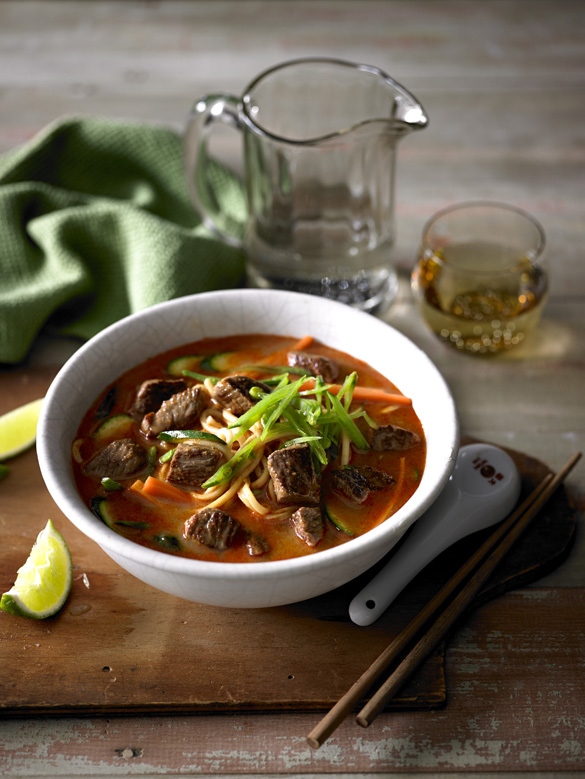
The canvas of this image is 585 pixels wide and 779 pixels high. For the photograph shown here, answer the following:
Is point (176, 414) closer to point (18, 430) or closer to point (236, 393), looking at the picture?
point (236, 393)

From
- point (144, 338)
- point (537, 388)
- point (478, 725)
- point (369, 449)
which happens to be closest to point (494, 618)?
point (478, 725)

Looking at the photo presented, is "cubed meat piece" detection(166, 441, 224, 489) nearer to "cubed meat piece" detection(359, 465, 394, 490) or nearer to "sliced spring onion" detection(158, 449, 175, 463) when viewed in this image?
"sliced spring onion" detection(158, 449, 175, 463)

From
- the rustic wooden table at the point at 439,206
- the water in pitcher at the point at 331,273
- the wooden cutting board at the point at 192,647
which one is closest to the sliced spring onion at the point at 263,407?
the wooden cutting board at the point at 192,647

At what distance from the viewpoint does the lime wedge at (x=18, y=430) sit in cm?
336

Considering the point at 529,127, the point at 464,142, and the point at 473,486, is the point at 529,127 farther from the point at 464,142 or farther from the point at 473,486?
the point at 473,486

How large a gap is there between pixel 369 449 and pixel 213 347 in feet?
2.65

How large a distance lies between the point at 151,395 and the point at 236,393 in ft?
1.03

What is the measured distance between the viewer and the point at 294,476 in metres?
2.68

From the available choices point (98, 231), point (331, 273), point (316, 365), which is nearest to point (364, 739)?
point (316, 365)

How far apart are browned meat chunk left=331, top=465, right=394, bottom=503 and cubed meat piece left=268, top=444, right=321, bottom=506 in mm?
76

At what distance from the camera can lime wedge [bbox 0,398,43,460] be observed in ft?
11.0

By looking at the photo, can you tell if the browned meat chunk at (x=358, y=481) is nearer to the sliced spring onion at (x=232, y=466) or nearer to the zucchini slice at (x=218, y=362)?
the sliced spring onion at (x=232, y=466)

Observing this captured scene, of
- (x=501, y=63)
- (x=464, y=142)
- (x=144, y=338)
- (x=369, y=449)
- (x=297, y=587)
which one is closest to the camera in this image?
(x=297, y=587)

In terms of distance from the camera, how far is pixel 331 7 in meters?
6.48
